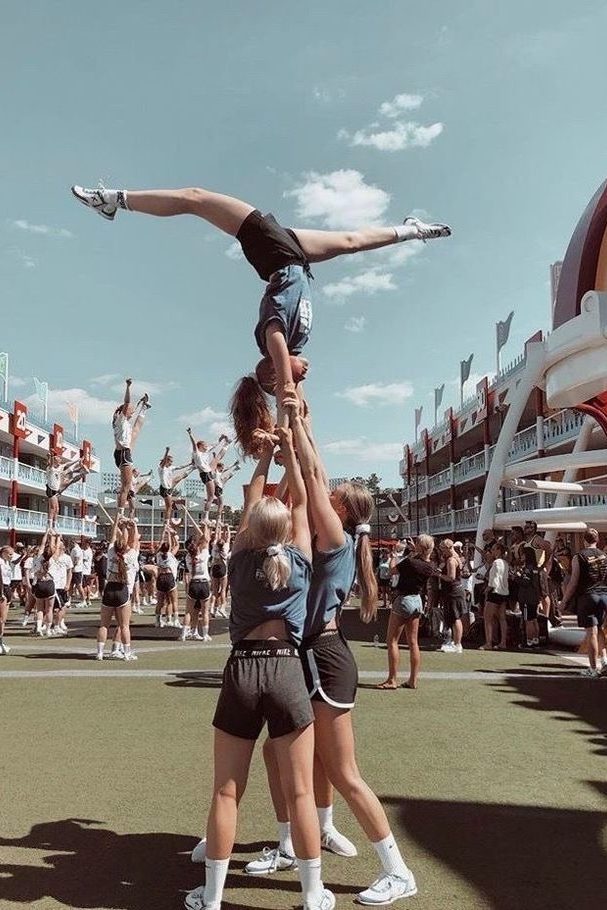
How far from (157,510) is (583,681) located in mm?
78168

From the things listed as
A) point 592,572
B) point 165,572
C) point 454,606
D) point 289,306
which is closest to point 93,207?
point 289,306

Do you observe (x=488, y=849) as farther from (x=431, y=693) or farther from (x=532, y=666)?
(x=532, y=666)

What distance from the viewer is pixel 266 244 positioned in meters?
3.33

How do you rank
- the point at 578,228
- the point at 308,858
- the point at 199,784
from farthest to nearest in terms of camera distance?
the point at 578,228 → the point at 199,784 → the point at 308,858

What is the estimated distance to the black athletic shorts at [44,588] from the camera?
13992 millimetres

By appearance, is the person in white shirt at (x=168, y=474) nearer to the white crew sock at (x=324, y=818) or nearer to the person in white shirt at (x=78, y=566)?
the person in white shirt at (x=78, y=566)

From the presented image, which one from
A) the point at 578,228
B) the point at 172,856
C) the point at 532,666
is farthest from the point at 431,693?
the point at 578,228

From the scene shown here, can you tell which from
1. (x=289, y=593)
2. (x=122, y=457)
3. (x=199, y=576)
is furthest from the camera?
(x=122, y=457)

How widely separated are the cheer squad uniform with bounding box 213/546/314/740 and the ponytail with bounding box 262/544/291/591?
0.05 meters

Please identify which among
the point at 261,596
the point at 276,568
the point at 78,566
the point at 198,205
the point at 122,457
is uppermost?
the point at 122,457

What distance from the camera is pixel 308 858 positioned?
287cm

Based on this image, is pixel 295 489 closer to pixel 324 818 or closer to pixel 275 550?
pixel 275 550

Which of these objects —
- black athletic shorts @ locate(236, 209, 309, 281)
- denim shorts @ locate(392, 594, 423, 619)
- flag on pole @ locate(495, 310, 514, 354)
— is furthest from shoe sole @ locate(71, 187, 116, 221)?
flag on pole @ locate(495, 310, 514, 354)

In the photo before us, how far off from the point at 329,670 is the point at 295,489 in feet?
2.64
